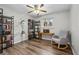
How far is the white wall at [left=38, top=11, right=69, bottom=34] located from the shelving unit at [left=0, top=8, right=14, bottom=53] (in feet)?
1.83

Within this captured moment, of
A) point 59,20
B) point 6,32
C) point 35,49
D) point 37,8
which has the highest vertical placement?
point 37,8

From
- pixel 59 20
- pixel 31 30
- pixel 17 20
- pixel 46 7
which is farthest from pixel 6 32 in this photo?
pixel 59 20

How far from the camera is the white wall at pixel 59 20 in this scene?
1864 millimetres

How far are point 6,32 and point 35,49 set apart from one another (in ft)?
1.94

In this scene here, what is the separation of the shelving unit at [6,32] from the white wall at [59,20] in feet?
1.83

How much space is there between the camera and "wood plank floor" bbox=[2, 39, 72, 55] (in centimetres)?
190

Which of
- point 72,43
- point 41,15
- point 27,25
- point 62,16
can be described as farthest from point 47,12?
→ point 72,43

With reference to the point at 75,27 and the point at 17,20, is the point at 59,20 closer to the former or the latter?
the point at 75,27

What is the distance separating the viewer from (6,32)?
1.87 meters

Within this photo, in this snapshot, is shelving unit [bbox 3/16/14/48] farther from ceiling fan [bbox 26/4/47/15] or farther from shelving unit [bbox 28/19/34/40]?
ceiling fan [bbox 26/4/47/15]
